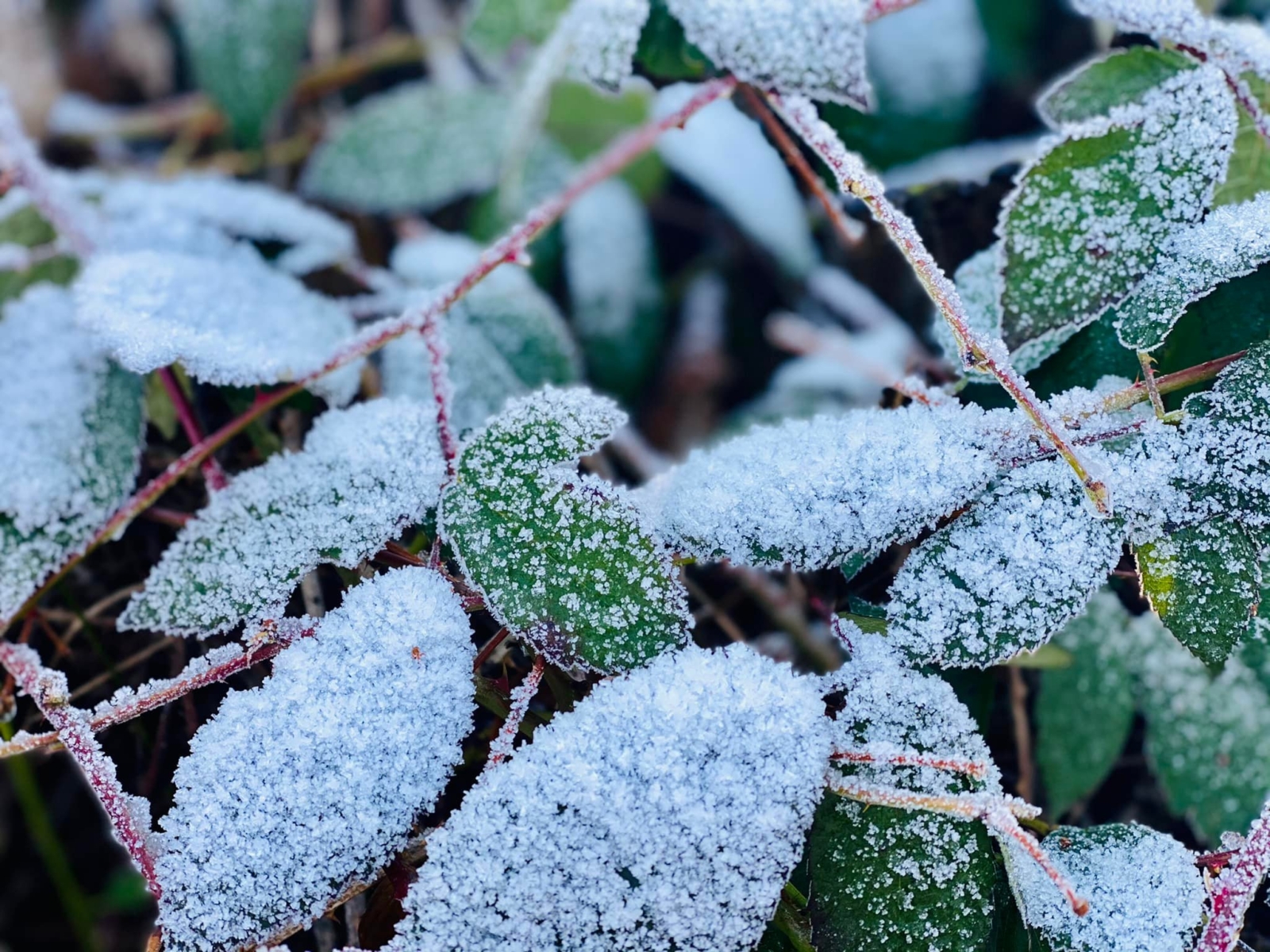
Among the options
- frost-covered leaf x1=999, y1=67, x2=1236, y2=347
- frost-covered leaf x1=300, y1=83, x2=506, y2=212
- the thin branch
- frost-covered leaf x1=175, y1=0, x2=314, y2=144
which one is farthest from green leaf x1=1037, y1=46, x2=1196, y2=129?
frost-covered leaf x1=175, y1=0, x2=314, y2=144

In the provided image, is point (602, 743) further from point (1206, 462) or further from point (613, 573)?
point (1206, 462)

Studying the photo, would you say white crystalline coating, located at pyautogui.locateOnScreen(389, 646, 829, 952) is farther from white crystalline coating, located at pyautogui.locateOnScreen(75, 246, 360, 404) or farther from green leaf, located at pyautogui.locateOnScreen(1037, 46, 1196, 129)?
green leaf, located at pyautogui.locateOnScreen(1037, 46, 1196, 129)

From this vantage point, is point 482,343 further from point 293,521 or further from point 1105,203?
point 1105,203

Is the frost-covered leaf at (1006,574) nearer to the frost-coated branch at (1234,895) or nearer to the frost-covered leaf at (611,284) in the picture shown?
the frost-coated branch at (1234,895)

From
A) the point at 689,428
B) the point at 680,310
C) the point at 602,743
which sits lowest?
the point at 689,428

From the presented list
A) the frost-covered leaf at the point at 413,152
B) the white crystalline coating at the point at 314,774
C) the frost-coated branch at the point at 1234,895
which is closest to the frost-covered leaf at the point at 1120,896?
the frost-coated branch at the point at 1234,895

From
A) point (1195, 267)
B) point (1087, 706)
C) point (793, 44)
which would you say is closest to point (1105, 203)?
point (1195, 267)

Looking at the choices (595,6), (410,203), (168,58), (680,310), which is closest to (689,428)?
(680,310)
